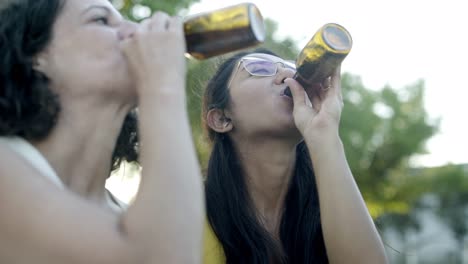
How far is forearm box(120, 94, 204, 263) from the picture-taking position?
1.77 m

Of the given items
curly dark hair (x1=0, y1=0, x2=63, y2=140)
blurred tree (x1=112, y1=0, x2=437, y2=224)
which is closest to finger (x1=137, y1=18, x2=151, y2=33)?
curly dark hair (x1=0, y1=0, x2=63, y2=140)

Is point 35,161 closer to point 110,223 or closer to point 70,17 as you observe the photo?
point 110,223

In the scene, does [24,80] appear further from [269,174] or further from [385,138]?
[385,138]

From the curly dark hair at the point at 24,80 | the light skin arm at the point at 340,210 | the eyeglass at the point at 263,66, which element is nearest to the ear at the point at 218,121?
the eyeglass at the point at 263,66

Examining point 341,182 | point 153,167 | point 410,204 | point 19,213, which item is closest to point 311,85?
point 341,182

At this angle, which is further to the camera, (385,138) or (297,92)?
(385,138)

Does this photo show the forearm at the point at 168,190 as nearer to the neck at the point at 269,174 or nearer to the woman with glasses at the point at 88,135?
the woman with glasses at the point at 88,135

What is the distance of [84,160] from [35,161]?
9.0 inches

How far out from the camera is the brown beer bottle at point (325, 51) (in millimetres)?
2703

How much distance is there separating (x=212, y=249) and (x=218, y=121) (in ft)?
2.53

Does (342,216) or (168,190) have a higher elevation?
(168,190)

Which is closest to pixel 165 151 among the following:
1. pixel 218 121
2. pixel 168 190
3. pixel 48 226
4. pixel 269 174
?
pixel 168 190

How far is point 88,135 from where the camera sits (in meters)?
2.16

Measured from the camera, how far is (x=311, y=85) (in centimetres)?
318
